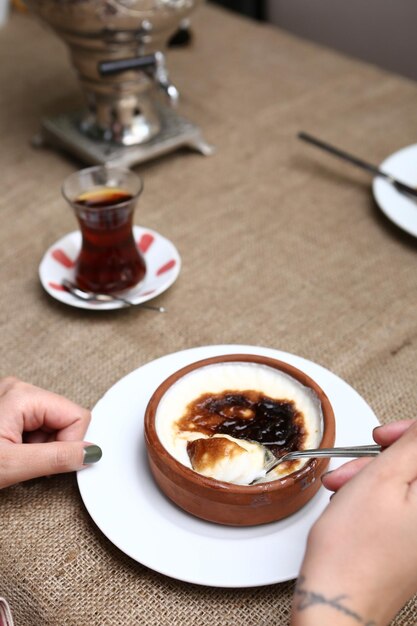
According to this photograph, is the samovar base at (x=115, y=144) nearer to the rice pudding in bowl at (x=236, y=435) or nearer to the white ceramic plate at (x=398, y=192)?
the white ceramic plate at (x=398, y=192)

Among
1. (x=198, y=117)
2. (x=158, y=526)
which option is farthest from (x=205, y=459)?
(x=198, y=117)

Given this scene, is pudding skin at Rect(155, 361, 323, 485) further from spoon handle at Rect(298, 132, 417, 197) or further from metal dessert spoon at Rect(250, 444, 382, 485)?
spoon handle at Rect(298, 132, 417, 197)

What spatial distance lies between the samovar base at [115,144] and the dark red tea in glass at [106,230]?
0.76ft

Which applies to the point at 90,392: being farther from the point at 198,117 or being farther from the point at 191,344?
the point at 198,117

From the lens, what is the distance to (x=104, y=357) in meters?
0.86

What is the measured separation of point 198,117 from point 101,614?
1.01 meters

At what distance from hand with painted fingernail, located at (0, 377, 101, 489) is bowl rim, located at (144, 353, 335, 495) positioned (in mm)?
71

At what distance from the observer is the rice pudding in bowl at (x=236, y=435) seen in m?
0.59

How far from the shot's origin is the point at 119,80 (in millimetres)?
1183

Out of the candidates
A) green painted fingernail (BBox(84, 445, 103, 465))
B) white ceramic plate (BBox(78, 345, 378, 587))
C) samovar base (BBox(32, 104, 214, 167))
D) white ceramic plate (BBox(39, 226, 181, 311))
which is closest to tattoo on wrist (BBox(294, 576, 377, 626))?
white ceramic plate (BBox(78, 345, 378, 587))

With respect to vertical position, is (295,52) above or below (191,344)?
above

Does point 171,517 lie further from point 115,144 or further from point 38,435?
point 115,144

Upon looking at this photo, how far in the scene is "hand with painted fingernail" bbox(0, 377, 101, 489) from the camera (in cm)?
66

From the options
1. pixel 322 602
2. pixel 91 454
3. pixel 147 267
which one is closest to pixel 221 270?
pixel 147 267
